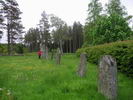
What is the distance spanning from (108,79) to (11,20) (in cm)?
3758

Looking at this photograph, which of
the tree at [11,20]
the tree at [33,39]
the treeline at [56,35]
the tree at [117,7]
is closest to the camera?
the tree at [117,7]

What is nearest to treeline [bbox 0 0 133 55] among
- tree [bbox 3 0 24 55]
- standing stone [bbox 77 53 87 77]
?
tree [bbox 3 0 24 55]

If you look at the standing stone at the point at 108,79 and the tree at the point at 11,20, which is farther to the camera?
the tree at the point at 11,20

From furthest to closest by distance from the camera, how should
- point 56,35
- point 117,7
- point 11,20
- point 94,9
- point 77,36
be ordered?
point 77,36, point 56,35, point 11,20, point 94,9, point 117,7

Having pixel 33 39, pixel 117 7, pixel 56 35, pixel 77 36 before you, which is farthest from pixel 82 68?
pixel 33 39

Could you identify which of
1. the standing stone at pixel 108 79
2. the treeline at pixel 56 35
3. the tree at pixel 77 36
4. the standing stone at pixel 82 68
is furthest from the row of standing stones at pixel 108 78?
the tree at pixel 77 36

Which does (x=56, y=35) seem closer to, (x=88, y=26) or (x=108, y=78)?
(x=88, y=26)

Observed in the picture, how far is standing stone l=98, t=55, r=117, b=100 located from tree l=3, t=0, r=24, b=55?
116ft

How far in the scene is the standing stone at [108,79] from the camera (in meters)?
4.64

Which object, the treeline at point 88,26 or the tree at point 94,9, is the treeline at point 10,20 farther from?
the tree at point 94,9

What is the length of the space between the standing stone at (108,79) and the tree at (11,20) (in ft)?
116

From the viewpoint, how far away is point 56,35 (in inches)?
2014

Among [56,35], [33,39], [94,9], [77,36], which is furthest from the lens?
[33,39]

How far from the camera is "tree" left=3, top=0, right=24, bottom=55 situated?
37.1 m
